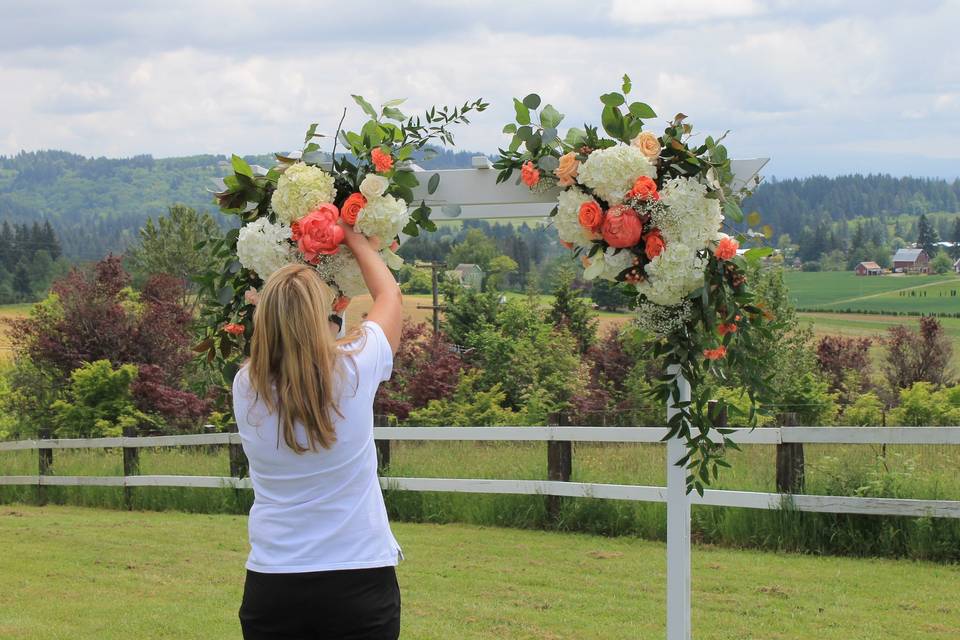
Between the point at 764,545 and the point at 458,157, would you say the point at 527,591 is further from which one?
the point at 458,157

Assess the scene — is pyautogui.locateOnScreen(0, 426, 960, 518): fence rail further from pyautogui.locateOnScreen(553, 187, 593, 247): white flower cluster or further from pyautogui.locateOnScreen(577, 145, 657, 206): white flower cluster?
pyautogui.locateOnScreen(577, 145, 657, 206): white flower cluster

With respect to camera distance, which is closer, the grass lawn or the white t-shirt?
the white t-shirt

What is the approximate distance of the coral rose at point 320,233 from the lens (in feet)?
13.3

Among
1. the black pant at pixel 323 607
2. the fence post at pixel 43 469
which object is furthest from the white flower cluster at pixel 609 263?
the fence post at pixel 43 469

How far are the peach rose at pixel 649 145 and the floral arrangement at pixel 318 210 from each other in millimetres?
860

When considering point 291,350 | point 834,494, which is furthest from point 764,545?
point 291,350

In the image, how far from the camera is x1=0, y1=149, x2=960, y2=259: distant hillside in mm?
88438

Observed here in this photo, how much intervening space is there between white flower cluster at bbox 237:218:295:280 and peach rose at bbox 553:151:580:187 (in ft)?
3.81

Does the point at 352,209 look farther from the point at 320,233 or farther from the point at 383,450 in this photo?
the point at 383,450

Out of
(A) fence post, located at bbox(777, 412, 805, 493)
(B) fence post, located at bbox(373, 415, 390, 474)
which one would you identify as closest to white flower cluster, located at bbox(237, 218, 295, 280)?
Answer: (A) fence post, located at bbox(777, 412, 805, 493)

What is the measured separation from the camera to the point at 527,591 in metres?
6.83

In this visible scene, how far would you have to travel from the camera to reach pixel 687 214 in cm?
388

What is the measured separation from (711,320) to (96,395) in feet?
51.5

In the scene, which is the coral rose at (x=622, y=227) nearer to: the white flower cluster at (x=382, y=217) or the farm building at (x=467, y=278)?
the white flower cluster at (x=382, y=217)
